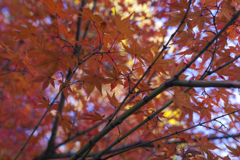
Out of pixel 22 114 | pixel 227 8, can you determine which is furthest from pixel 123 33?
pixel 22 114

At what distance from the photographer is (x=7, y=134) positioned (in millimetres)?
2900

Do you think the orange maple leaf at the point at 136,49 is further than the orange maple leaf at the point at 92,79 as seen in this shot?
No

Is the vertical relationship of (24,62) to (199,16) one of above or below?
above

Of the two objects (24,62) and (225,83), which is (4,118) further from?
(225,83)

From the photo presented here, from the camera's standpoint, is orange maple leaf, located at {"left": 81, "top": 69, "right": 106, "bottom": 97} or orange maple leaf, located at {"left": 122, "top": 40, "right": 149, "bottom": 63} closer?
orange maple leaf, located at {"left": 122, "top": 40, "right": 149, "bottom": 63}

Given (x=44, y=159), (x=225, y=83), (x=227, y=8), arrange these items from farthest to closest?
(x=44, y=159) < (x=227, y=8) < (x=225, y=83)

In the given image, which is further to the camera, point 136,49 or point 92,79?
point 92,79

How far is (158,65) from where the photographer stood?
0.93 m

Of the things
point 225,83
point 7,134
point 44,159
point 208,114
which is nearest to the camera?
point 225,83

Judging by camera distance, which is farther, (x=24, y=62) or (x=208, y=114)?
(x=24, y=62)

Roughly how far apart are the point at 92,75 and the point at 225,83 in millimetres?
675

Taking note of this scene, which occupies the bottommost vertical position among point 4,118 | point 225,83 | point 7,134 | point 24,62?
point 225,83

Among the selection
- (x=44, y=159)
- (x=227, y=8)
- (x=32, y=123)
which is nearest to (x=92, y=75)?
(x=227, y=8)

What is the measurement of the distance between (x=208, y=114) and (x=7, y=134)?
10.7ft
